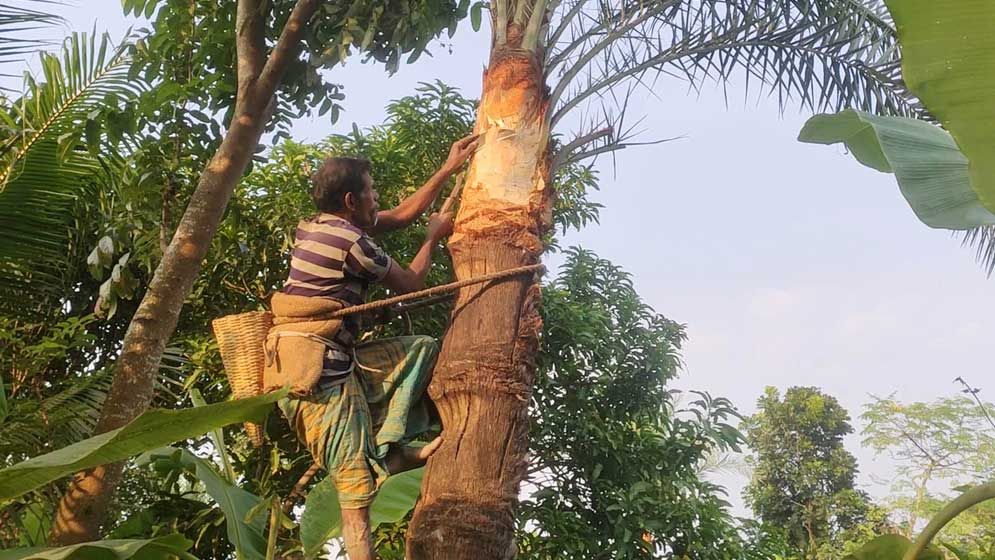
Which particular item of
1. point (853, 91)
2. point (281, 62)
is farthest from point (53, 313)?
point (853, 91)

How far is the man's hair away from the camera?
268 centimetres

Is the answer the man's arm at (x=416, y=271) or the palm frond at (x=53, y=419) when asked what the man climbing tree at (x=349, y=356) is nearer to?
the man's arm at (x=416, y=271)

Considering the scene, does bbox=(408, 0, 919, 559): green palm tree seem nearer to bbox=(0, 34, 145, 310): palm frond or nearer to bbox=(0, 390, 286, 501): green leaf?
bbox=(0, 390, 286, 501): green leaf

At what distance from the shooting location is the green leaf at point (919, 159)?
1639 millimetres

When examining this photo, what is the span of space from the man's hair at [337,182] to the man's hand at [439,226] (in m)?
0.25

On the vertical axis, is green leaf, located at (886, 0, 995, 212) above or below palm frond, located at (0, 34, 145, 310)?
below

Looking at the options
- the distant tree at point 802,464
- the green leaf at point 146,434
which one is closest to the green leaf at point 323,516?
the green leaf at point 146,434

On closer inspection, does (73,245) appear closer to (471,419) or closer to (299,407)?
(299,407)

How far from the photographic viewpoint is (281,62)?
3762 mm

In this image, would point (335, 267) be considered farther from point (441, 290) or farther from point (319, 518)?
point (319, 518)

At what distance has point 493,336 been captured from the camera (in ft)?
7.63

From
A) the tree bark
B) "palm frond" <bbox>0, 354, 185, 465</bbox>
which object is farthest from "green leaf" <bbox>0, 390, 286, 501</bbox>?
"palm frond" <bbox>0, 354, 185, 465</bbox>

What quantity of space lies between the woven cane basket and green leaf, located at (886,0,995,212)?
6.63 feet

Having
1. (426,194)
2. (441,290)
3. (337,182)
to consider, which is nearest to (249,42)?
(337,182)
